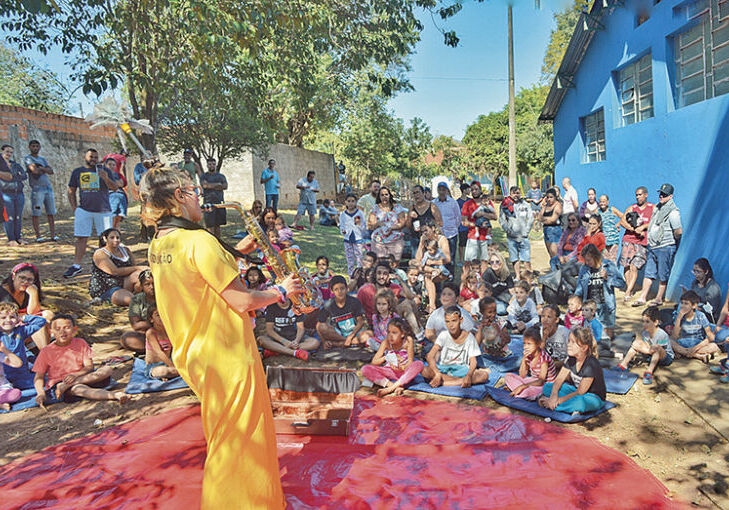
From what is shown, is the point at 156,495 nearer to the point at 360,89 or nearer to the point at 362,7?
the point at 362,7

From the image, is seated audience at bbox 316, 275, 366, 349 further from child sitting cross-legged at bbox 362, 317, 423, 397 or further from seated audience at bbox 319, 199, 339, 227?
seated audience at bbox 319, 199, 339, 227

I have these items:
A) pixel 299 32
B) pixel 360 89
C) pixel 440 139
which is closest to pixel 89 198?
pixel 299 32

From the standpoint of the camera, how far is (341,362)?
6.39 meters

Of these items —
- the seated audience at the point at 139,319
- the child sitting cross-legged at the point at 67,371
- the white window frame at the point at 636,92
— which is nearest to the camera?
the child sitting cross-legged at the point at 67,371

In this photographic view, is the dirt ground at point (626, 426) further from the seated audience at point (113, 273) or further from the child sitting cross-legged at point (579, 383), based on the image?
the seated audience at point (113, 273)

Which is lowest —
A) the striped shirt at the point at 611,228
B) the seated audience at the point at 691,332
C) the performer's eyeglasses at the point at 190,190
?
the seated audience at the point at 691,332

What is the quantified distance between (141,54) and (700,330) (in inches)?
355

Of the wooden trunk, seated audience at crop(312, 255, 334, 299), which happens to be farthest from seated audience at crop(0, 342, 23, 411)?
seated audience at crop(312, 255, 334, 299)

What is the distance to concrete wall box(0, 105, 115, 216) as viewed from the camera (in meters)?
11.9

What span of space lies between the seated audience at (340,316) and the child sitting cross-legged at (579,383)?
2719mm

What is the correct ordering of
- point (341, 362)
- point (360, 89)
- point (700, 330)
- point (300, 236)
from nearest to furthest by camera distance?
point (700, 330)
point (341, 362)
point (300, 236)
point (360, 89)

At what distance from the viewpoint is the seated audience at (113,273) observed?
22.8ft

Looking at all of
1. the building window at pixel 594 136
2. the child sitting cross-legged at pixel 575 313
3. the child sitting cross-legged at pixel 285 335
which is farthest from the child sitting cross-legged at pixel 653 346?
the building window at pixel 594 136

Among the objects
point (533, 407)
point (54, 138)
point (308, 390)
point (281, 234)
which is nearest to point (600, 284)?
point (533, 407)
